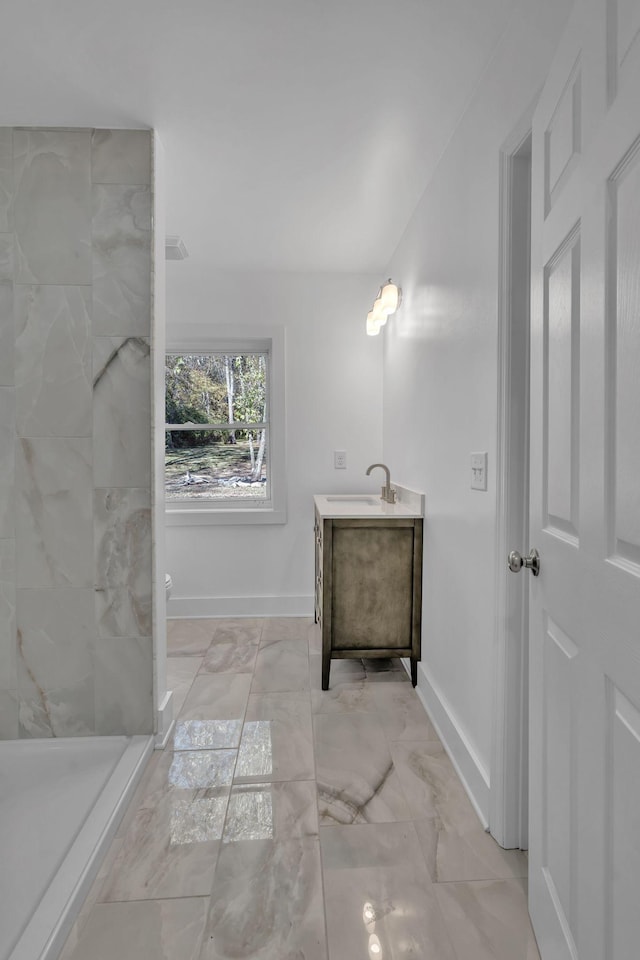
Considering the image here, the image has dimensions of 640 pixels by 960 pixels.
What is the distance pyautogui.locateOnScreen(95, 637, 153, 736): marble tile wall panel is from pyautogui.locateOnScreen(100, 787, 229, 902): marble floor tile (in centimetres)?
33

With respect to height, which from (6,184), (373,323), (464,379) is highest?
(6,184)

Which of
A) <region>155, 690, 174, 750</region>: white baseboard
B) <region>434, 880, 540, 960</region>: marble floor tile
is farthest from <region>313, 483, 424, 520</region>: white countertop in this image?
<region>434, 880, 540, 960</region>: marble floor tile

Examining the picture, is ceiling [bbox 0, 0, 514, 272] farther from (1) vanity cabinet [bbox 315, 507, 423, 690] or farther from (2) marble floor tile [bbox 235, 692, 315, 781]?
(2) marble floor tile [bbox 235, 692, 315, 781]

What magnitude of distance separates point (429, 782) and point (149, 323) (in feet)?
6.28

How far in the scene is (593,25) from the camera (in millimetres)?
836

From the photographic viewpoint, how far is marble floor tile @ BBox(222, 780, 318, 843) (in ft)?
4.91

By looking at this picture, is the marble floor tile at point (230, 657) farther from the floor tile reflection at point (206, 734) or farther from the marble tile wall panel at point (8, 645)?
the marble tile wall panel at point (8, 645)

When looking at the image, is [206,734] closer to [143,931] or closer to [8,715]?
[8,715]

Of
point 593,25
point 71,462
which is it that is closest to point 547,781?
point 593,25

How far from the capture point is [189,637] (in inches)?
121

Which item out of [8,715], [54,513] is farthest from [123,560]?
[8,715]

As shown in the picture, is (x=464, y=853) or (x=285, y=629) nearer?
(x=464, y=853)

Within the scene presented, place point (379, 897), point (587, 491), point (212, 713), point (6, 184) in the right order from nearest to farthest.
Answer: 1. point (587, 491)
2. point (379, 897)
3. point (6, 184)
4. point (212, 713)

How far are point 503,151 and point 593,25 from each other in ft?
2.09
